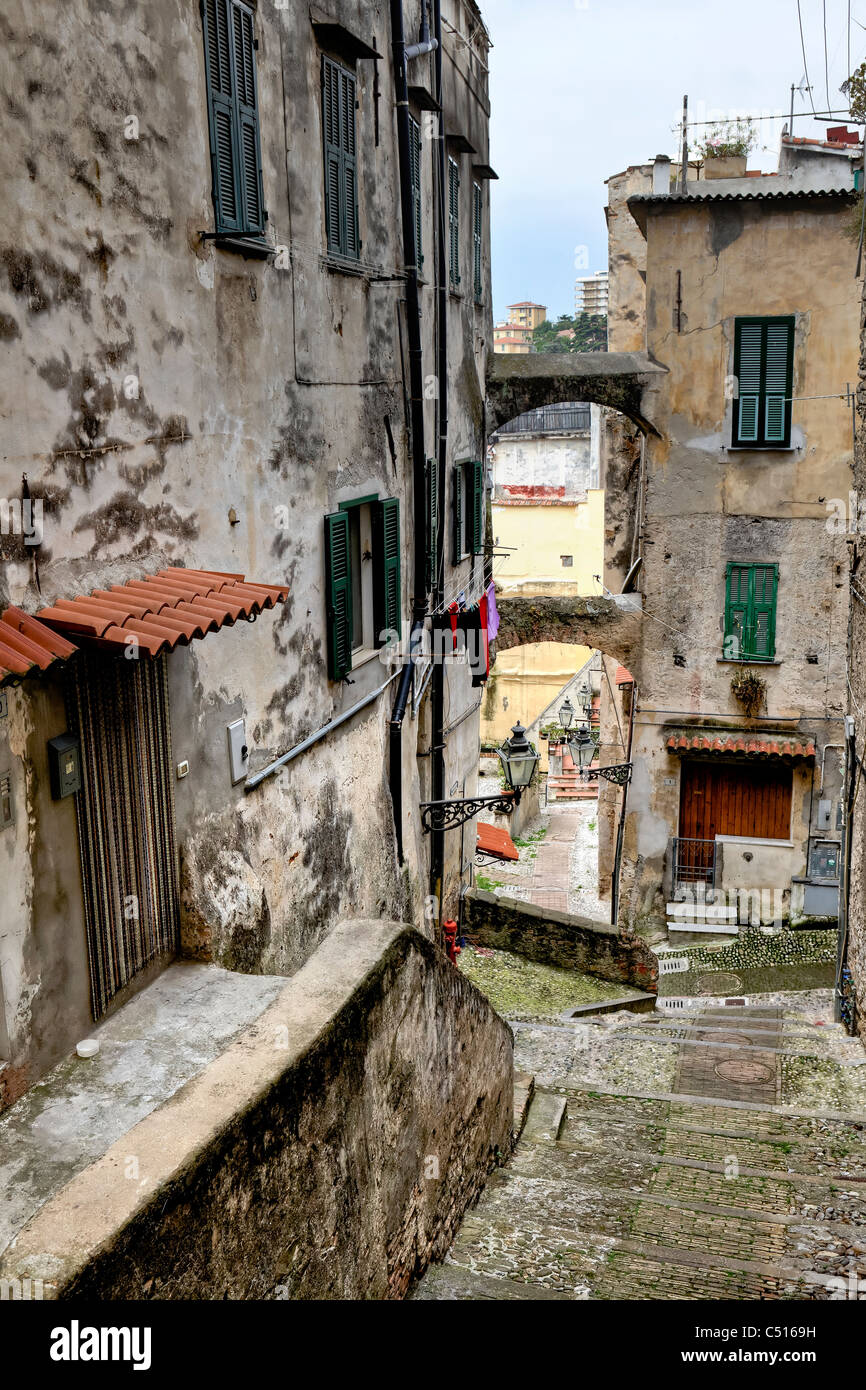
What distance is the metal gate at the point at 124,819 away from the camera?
5938mm

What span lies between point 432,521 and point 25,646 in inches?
337

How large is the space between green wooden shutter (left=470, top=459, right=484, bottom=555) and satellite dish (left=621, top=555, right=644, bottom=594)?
3220 mm

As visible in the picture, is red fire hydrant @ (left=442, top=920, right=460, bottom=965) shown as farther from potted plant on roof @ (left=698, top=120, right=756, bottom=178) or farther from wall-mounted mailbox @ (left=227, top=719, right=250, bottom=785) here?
potted plant on roof @ (left=698, top=120, right=756, bottom=178)

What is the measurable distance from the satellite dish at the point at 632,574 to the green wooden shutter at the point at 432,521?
6.33m

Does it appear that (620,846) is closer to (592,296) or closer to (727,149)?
(727,149)

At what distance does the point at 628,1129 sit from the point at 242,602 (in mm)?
5535

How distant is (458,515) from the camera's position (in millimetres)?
15352

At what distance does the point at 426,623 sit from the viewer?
43.2 ft

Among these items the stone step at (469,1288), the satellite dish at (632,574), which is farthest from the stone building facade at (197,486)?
the satellite dish at (632,574)

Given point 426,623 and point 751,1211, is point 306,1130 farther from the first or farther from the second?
point 426,623

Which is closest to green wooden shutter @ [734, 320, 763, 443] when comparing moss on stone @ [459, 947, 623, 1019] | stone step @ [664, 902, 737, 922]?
stone step @ [664, 902, 737, 922]

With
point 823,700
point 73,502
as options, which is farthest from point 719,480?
point 73,502

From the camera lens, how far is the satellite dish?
63.9ft

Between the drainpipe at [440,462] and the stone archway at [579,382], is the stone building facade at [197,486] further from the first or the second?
the stone archway at [579,382]
